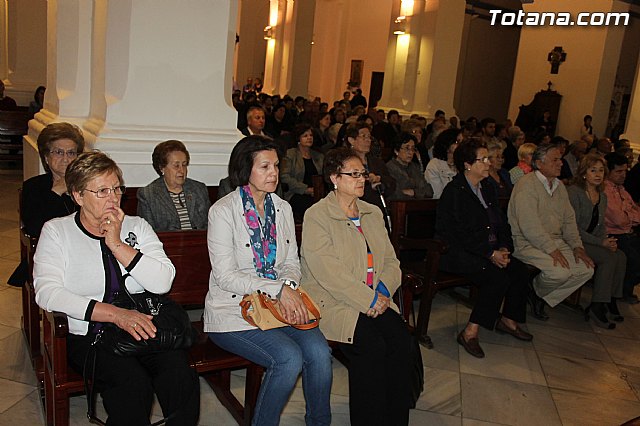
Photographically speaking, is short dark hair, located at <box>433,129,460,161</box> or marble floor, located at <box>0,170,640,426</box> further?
short dark hair, located at <box>433,129,460,161</box>

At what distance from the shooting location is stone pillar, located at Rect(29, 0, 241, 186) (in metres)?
4.07

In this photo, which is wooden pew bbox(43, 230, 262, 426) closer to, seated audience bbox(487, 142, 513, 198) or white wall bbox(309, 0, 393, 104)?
seated audience bbox(487, 142, 513, 198)

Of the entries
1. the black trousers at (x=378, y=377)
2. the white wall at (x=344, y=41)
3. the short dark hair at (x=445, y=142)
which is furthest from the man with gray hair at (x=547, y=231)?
the white wall at (x=344, y=41)

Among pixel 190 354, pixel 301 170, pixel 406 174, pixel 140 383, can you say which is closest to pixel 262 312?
pixel 190 354

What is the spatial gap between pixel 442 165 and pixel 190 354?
12.1ft

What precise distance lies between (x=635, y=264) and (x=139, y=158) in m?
4.44

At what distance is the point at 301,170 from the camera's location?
6.14 metres

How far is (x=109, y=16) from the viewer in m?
4.09

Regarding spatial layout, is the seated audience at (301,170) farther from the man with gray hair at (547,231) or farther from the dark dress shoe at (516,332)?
the dark dress shoe at (516,332)

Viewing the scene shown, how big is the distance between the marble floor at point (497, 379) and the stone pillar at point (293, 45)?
34.5 ft

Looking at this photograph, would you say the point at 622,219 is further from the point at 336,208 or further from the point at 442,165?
the point at 336,208

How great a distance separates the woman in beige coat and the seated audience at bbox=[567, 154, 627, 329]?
2.56 m

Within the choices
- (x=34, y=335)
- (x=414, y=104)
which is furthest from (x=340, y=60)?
(x=34, y=335)

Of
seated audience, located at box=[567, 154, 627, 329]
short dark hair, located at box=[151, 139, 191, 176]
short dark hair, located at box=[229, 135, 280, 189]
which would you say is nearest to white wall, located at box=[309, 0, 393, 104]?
seated audience, located at box=[567, 154, 627, 329]
